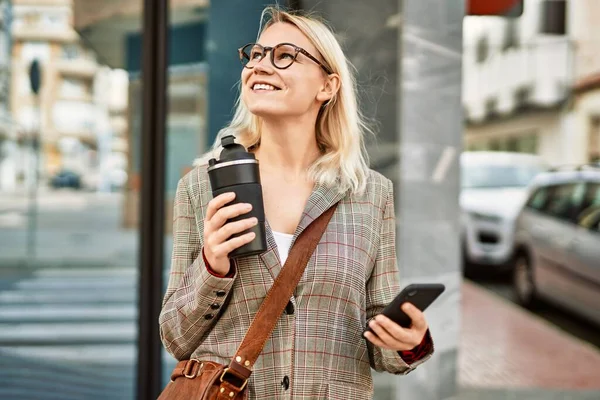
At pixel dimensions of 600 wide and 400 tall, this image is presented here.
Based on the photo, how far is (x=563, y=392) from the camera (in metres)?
5.61

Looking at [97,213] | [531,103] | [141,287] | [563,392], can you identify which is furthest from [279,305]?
[531,103]

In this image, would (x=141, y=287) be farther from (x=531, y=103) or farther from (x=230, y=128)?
Answer: (x=531, y=103)

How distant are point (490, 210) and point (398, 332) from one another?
8.88 m

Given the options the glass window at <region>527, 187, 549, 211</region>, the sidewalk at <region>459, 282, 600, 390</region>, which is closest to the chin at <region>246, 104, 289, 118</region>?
the sidewalk at <region>459, 282, 600, 390</region>

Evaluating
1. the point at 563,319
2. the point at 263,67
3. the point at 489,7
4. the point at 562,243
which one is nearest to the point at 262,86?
the point at 263,67

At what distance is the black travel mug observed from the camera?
143cm

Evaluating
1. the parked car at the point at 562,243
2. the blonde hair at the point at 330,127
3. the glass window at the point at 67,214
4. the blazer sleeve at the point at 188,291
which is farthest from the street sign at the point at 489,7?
the parked car at the point at 562,243

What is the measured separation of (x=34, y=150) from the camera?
11984 mm

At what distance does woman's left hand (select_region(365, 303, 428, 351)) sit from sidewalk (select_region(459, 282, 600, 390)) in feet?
14.4

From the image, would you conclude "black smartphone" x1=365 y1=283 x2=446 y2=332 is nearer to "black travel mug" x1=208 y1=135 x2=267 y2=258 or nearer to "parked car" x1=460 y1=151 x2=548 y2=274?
"black travel mug" x1=208 y1=135 x2=267 y2=258

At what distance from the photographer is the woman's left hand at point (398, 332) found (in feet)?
4.90

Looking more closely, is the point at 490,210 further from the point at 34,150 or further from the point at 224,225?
the point at 224,225

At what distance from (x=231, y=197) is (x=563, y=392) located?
4.85 meters

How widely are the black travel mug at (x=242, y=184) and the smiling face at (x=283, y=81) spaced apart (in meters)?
0.22
